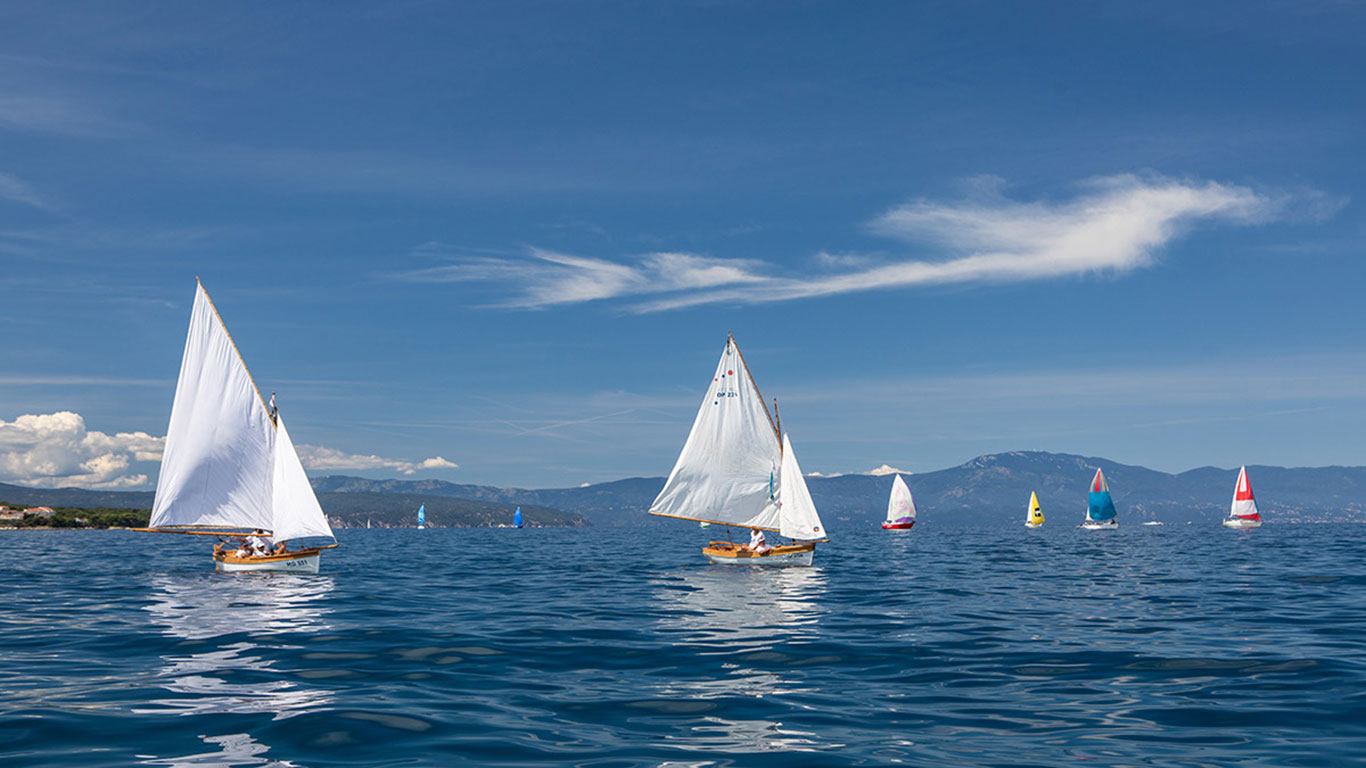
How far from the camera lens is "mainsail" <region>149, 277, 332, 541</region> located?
53688 millimetres

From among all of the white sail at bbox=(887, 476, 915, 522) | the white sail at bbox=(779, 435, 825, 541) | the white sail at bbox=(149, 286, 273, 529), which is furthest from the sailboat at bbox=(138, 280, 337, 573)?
the white sail at bbox=(887, 476, 915, 522)

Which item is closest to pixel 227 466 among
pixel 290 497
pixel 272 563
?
pixel 290 497

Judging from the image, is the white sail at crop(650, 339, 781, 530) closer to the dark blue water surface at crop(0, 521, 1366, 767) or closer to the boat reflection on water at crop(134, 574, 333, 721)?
the dark blue water surface at crop(0, 521, 1366, 767)

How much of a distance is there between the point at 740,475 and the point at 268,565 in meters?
29.0

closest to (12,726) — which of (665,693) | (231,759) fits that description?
(231,759)

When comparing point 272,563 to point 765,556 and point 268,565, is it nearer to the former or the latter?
point 268,565

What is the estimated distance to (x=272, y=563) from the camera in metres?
57.1

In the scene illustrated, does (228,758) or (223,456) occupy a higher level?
(223,456)

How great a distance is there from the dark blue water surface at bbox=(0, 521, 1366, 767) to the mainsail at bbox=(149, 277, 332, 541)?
42.2ft

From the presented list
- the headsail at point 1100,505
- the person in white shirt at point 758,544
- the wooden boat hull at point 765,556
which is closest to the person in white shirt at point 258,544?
the wooden boat hull at point 765,556

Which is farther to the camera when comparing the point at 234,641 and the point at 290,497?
the point at 290,497

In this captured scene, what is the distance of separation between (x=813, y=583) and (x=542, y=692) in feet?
103

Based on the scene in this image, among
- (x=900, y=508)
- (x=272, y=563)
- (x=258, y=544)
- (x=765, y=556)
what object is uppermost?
(x=900, y=508)

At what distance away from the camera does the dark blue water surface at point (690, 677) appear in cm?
1466
